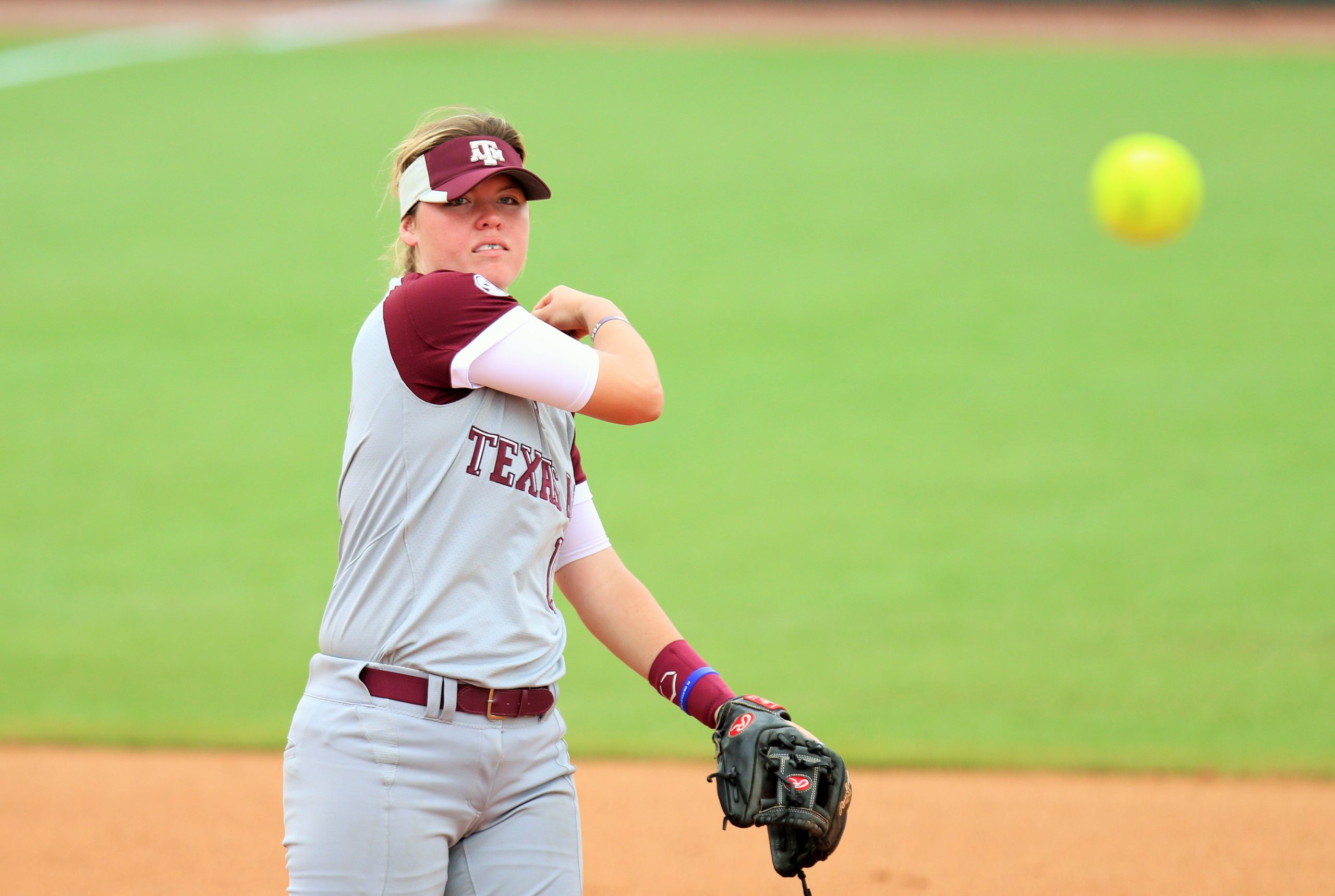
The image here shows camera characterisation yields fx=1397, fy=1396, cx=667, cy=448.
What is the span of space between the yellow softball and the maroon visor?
688 cm

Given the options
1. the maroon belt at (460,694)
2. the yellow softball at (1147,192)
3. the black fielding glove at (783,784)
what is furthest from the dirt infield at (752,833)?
the yellow softball at (1147,192)

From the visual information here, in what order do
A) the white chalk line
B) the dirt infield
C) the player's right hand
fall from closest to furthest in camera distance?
the player's right hand, the dirt infield, the white chalk line

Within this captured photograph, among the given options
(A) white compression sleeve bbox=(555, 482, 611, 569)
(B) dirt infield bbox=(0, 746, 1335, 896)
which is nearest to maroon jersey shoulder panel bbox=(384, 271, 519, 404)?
(A) white compression sleeve bbox=(555, 482, 611, 569)

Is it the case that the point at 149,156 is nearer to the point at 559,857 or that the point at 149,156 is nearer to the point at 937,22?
the point at 937,22

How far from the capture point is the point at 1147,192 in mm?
8359

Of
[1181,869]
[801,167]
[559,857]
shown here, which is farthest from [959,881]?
[801,167]

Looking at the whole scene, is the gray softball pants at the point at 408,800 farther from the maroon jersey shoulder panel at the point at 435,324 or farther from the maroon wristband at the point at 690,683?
the maroon jersey shoulder panel at the point at 435,324

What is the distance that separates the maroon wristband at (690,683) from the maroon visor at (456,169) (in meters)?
0.84

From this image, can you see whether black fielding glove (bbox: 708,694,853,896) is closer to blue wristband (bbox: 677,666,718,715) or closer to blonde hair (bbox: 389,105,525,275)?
blue wristband (bbox: 677,666,718,715)

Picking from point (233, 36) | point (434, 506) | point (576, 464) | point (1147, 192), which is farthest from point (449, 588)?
point (233, 36)

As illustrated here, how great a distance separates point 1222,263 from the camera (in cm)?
1281

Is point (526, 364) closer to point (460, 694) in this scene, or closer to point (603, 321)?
point (603, 321)

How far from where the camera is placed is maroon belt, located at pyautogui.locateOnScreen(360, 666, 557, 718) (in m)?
2.16

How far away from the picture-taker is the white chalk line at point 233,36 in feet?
62.7
